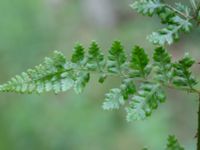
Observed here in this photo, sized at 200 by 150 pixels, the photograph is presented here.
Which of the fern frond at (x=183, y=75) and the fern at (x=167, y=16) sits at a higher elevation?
the fern at (x=167, y=16)

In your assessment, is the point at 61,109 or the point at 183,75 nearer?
the point at 183,75

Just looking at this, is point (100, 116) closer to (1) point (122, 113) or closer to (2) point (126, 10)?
(1) point (122, 113)

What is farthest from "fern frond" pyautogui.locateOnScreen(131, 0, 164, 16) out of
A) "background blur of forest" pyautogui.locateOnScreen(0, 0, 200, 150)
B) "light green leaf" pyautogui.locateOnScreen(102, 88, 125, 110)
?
"background blur of forest" pyautogui.locateOnScreen(0, 0, 200, 150)

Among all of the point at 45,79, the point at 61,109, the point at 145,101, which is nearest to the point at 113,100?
the point at 145,101

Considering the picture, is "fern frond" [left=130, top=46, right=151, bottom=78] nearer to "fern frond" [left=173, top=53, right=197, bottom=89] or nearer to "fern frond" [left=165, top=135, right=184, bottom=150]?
"fern frond" [left=173, top=53, right=197, bottom=89]

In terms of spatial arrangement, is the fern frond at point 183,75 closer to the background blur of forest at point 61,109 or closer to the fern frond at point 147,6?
the fern frond at point 147,6

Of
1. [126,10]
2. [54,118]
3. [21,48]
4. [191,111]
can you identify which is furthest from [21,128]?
[126,10]

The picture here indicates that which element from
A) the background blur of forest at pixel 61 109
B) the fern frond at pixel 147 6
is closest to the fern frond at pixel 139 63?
the fern frond at pixel 147 6

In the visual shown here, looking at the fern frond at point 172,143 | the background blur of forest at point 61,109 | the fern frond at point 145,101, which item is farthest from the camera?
the background blur of forest at point 61,109

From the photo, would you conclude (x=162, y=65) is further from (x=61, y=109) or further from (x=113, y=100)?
(x=61, y=109)
